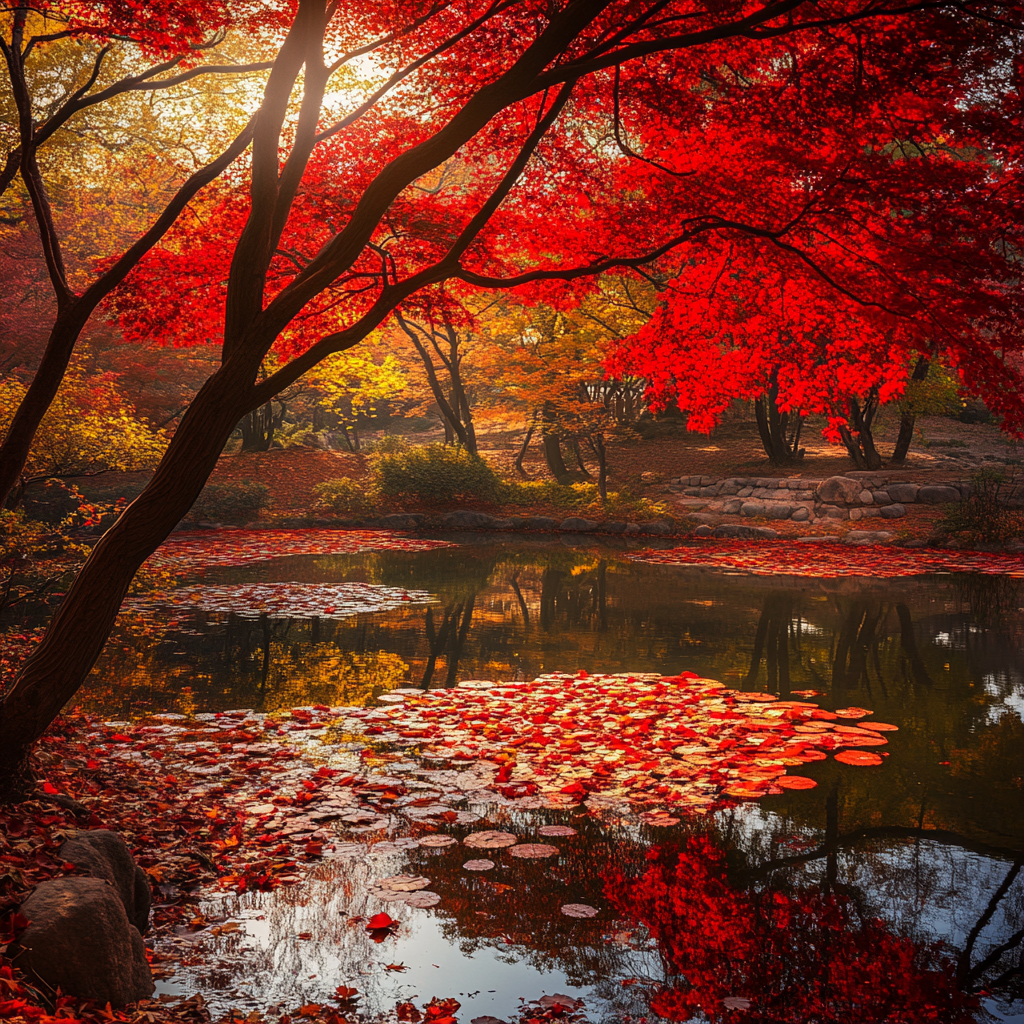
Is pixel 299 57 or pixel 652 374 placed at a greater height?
pixel 299 57

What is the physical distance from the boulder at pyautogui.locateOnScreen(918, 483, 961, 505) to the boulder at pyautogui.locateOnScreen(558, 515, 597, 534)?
738 cm

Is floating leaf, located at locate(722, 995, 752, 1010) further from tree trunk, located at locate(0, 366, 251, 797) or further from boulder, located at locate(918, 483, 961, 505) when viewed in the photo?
boulder, located at locate(918, 483, 961, 505)

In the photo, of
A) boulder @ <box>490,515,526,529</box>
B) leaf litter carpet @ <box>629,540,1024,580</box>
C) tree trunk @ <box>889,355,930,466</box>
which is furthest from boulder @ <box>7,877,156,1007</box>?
tree trunk @ <box>889,355,930,466</box>

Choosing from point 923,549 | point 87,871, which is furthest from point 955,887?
point 923,549

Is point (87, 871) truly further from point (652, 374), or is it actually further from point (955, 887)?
point (652, 374)

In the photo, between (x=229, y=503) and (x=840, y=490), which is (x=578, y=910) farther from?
(x=840, y=490)

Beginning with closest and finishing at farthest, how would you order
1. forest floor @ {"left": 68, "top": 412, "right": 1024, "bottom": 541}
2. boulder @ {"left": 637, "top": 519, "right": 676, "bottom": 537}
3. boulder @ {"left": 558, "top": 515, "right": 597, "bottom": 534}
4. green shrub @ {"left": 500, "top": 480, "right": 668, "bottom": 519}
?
1. boulder @ {"left": 637, "top": 519, "right": 676, "bottom": 537}
2. forest floor @ {"left": 68, "top": 412, "right": 1024, "bottom": 541}
3. boulder @ {"left": 558, "top": 515, "right": 597, "bottom": 534}
4. green shrub @ {"left": 500, "top": 480, "right": 668, "bottom": 519}

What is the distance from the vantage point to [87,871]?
258cm

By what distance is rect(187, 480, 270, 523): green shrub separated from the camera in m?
17.5

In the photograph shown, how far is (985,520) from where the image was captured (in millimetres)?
14336

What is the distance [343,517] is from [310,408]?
1407 cm

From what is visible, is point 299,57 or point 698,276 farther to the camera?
point 698,276

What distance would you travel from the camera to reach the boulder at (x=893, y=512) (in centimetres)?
1636

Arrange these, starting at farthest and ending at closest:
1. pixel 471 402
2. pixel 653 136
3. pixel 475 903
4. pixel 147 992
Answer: pixel 471 402
pixel 653 136
pixel 475 903
pixel 147 992
